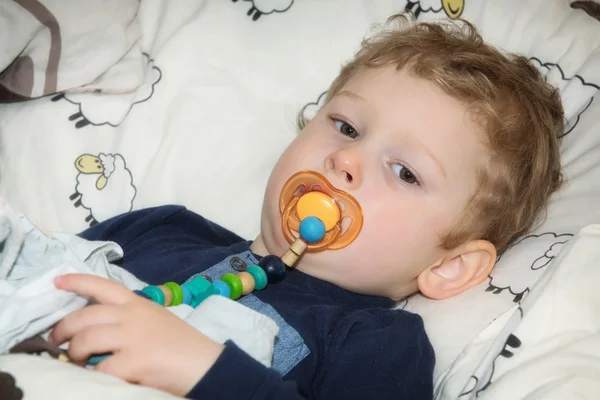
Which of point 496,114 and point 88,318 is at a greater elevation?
point 496,114

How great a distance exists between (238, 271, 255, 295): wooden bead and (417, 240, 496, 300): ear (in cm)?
31

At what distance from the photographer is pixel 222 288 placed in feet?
3.50

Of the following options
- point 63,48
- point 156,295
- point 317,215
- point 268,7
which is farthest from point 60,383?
point 268,7

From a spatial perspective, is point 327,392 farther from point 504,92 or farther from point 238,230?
point 504,92

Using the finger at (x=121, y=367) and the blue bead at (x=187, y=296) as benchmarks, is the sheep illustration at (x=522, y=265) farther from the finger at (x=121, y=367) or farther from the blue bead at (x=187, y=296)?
the finger at (x=121, y=367)

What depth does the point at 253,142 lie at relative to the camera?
1.45 meters

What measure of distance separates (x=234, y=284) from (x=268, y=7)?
70 centimetres

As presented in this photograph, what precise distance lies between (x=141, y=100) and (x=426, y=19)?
0.63m

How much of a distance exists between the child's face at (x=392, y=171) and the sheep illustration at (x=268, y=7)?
39 cm

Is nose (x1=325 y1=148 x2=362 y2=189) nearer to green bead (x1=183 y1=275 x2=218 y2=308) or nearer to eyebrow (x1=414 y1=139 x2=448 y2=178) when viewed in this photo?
eyebrow (x1=414 y1=139 x2=448 y2=178)

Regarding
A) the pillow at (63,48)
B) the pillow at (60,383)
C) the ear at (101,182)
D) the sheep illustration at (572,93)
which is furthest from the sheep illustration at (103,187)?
the sheep illustration at (572,93)

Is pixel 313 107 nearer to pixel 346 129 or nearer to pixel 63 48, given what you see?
pixel 346 129

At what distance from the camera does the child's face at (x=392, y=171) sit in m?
1.12

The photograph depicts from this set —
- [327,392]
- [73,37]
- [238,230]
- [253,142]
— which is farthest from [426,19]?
[327,392]
